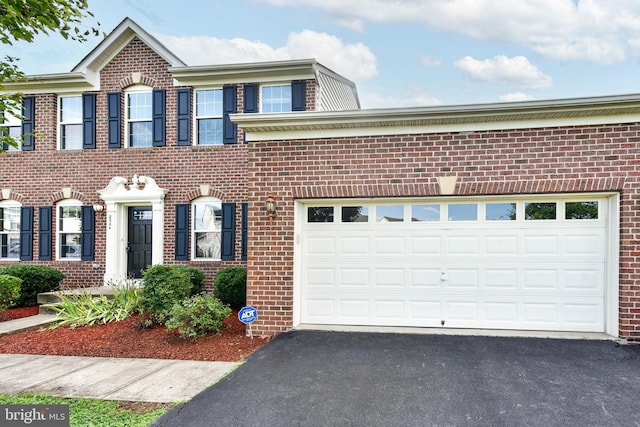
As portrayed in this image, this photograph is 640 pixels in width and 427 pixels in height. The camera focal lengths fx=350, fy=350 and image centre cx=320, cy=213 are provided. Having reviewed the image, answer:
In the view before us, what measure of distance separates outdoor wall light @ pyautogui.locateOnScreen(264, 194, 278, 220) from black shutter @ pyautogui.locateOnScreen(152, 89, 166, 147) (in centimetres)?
550

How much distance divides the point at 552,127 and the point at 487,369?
3.73m

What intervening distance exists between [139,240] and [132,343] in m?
4.84

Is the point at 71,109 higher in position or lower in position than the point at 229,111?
higher

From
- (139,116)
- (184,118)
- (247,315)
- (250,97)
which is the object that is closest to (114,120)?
(139,116)

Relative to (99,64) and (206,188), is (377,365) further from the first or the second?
(99,64)

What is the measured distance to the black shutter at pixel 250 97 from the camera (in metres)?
9.43

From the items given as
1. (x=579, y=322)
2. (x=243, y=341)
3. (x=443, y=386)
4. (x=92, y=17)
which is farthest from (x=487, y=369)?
(x=92, y=17)

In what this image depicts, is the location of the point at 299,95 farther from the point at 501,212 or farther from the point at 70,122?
the point at 70,122

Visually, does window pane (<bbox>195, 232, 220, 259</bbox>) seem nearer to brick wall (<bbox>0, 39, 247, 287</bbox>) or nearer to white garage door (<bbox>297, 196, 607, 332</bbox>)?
brick wall (<bbox>0, 39, 247, 287</bbox>)

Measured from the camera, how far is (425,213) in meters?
5.96

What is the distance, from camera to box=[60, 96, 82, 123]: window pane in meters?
10.3

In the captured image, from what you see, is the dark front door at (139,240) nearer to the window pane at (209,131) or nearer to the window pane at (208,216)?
the window pane at (208,216)

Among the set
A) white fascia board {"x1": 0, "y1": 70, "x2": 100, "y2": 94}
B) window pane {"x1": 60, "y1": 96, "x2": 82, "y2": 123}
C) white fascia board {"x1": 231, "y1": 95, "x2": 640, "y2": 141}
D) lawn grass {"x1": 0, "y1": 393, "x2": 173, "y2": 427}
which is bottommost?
lawn grass {"x1": 0, "y1": 393, "x2": 173, "y2": 427}

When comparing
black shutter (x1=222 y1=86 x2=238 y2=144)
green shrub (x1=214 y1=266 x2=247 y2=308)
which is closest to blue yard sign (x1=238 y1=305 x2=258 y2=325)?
green shrub (x1=214 y1=266 x2=247 y2=308)
